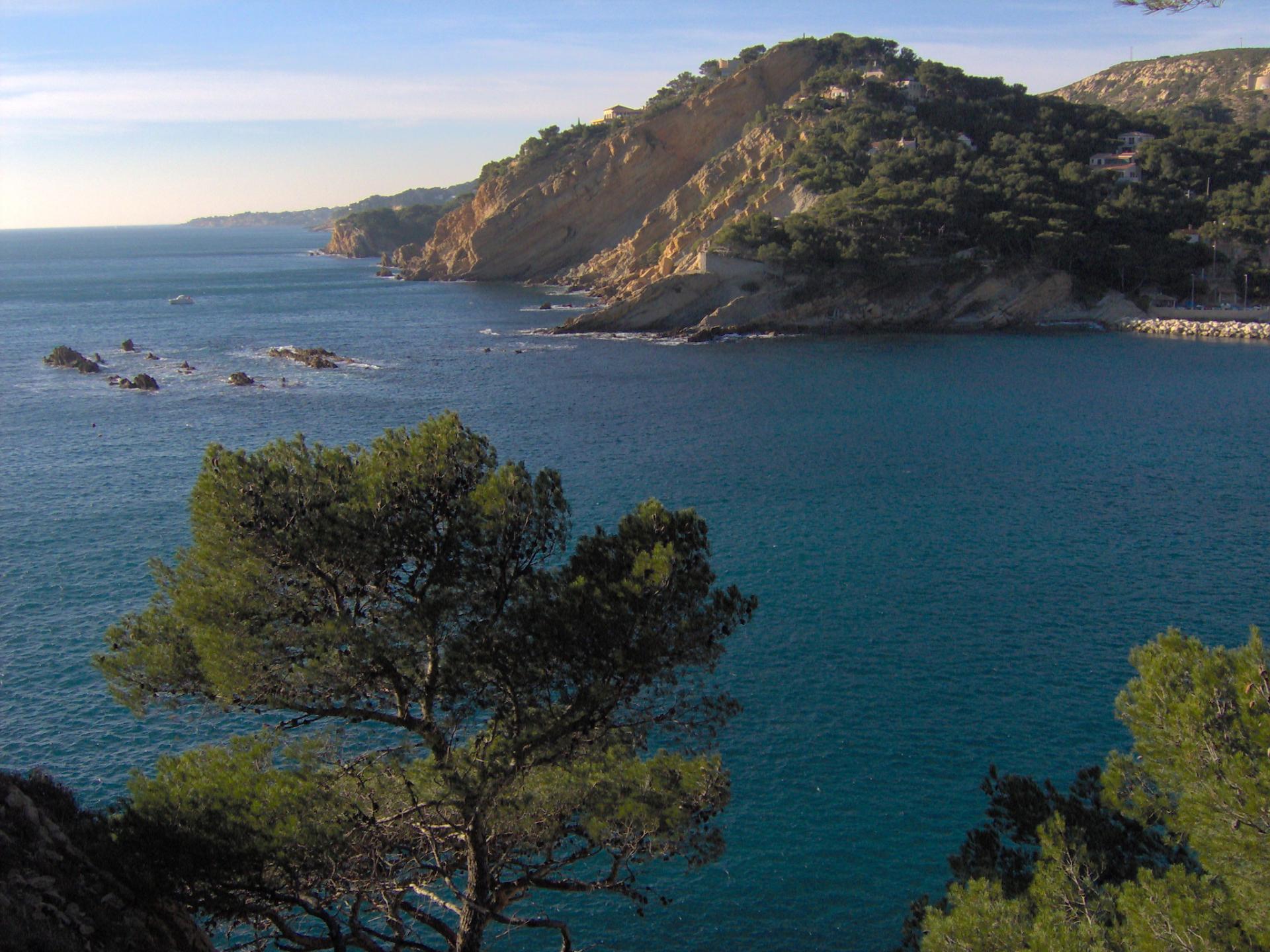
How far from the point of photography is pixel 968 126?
278 feet

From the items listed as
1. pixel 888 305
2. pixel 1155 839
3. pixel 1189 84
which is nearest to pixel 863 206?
pixel 888 305

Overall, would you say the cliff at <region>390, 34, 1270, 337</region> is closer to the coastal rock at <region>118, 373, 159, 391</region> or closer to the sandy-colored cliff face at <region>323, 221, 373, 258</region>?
the coastal rock at <region>118, 373, 159, 391</region>

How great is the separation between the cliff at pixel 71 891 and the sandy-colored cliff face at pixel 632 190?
2977 inches

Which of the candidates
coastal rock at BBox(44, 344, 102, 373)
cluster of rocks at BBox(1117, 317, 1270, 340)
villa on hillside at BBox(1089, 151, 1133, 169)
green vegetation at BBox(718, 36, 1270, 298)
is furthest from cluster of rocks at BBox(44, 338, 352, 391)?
villa on hillside at BBox(1089, 151, 1133, 169)

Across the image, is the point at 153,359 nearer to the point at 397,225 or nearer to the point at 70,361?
the point at 70,361

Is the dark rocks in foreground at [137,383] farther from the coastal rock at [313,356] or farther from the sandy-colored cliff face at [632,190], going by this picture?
the sandy-colored cliff face at [632,190]

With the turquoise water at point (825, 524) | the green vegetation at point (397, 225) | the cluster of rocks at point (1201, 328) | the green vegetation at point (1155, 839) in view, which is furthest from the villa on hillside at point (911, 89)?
the green vegetation at point (1155, 839)

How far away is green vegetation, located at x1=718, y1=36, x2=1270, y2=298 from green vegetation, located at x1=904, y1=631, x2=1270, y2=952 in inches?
2386

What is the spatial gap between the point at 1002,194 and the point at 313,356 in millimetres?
49524

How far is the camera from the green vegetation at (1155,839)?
7.60m

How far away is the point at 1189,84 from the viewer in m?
158

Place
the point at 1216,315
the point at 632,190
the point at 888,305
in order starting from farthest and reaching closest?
the point at 632,190
the point at 888,305
the point at 1216,315

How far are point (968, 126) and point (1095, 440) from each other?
182 ft

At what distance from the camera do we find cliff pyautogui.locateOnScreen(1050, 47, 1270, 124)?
14038 centimetres
